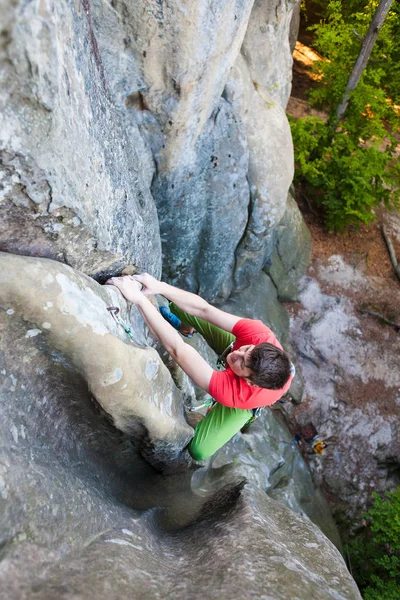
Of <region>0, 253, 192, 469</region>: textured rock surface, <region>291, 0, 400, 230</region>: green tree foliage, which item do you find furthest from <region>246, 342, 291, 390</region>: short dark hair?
<region>291, 0, 400, 230</region>: green tree foliage

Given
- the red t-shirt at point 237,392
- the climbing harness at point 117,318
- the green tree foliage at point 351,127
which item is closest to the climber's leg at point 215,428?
the red t-shirt at point 237,392

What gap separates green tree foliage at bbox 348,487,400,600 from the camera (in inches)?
328

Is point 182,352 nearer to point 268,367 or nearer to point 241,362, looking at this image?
point 241,362

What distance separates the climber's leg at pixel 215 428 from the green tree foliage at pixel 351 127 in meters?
8.46

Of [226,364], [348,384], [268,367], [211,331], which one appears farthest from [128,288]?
[348,384]

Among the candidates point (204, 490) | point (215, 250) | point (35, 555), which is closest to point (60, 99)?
point (35, 555)

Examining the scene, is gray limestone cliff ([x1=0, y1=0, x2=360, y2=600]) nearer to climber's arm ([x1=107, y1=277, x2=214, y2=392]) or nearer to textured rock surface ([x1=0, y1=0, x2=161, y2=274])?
textured rock surface ([x1=0, y1=0, x2=161, y2=274])

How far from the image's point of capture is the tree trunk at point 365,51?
9719 mm

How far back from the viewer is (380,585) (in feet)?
27.3

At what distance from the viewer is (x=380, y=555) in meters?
9.38

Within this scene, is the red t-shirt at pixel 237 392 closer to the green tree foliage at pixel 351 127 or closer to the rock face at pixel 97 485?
the rock face at pixel 97 485

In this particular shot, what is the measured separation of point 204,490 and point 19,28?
4664 mm

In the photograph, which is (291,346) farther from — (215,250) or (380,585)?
(380,585)

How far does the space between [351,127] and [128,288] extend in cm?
941
